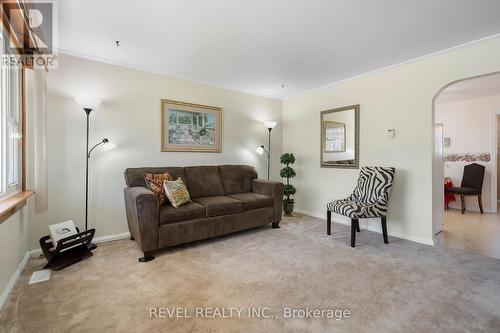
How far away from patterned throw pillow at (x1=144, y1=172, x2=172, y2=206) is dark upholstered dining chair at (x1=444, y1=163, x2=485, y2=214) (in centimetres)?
531

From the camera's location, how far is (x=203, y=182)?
355 centimetres

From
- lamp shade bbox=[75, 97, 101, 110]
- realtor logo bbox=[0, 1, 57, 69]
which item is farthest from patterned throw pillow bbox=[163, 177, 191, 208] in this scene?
realtor logo bbox=[0, 1, 57, 69]

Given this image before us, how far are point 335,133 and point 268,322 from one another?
319 cm

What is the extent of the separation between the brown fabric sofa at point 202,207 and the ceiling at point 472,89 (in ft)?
10.9

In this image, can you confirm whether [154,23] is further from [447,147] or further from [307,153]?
[447,147]

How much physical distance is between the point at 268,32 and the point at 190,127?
1.93 metres

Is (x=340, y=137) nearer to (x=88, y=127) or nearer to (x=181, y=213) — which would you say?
(x=181, y=213)

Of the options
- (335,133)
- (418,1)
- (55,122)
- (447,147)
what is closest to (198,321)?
(55,122)

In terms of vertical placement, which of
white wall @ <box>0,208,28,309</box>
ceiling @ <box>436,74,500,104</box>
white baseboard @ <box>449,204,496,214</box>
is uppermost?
ceiling @ <box>436,74,500,104</box>

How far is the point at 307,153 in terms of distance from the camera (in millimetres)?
4453

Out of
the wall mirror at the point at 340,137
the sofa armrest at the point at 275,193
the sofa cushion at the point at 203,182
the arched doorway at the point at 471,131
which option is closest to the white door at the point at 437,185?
the arched doorway at the point at 471,131

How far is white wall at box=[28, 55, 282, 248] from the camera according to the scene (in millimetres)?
2732

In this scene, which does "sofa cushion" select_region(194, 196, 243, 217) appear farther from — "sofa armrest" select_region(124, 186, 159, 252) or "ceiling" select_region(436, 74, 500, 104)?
"ceiling" select_region(436, 74, 500, 104)

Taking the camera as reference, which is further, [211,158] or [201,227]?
[211,158]
